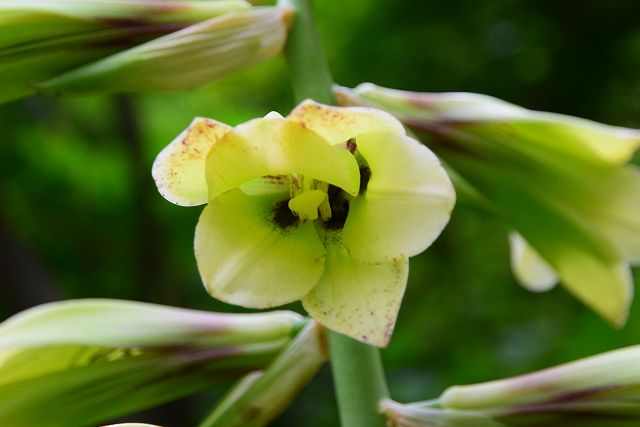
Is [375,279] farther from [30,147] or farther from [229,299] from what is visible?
[30,147]

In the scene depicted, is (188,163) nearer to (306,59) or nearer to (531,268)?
(306,59)

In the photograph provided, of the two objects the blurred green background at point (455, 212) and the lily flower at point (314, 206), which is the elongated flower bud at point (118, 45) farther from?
the blurred green background at point (455, 212)

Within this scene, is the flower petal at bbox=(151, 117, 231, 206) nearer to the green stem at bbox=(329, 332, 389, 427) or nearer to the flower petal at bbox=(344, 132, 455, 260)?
the flower petal at bbox=(344, 132, 455, 260)

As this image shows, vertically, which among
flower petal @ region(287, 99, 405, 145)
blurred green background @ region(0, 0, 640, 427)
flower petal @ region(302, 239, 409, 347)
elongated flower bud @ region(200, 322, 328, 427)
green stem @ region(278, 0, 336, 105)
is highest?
flower petal @ region(287, 99, 405, 145)

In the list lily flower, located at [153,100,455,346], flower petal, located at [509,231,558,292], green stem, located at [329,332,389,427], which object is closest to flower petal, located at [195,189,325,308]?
lily flower, located at [153,100,455,346]

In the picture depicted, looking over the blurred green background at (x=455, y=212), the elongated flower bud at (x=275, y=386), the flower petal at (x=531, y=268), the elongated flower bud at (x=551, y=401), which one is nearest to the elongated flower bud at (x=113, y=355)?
the elongated flower bud at (x=275, y=386)

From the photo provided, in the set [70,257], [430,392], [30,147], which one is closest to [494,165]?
[430,392]

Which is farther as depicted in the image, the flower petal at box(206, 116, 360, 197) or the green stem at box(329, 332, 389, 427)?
the green stem at box(329, 332, 389, 427)
